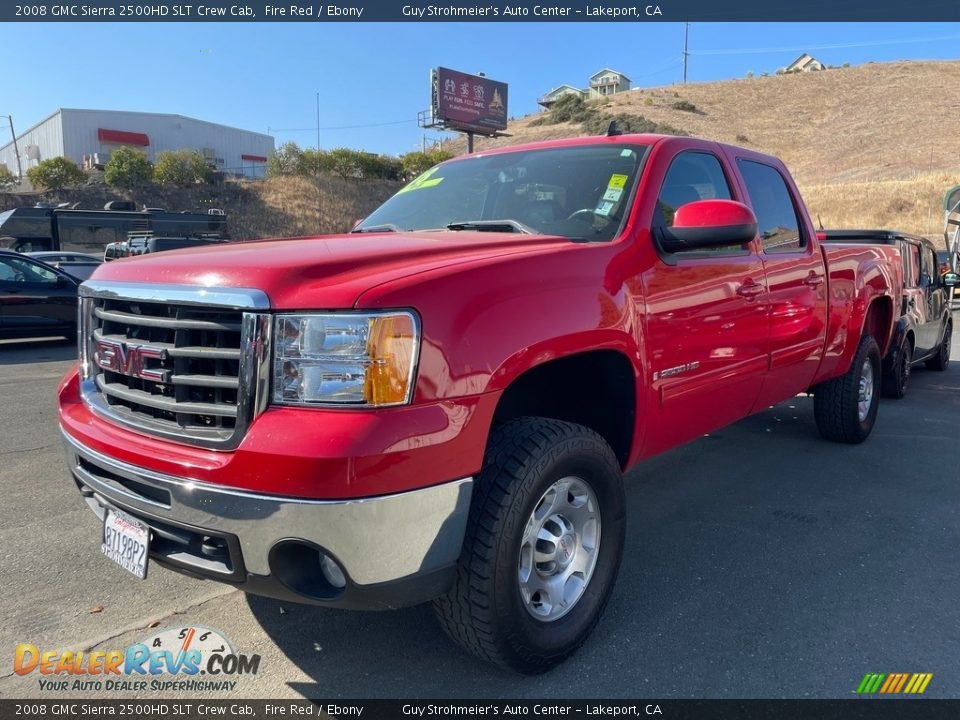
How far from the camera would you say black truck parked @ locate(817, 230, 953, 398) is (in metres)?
7.06

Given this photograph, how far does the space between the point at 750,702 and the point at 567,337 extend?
4.51 feet

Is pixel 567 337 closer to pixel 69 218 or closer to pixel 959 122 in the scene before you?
pixel 69 218

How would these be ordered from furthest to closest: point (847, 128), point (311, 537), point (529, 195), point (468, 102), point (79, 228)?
1. point (847, 128)
2. point (468, 102)
3. point (79, 228)
4. point (529, 195)
5. point (311, 537)

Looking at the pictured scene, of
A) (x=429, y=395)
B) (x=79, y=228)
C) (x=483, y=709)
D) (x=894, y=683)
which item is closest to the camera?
(x=429, y=395)

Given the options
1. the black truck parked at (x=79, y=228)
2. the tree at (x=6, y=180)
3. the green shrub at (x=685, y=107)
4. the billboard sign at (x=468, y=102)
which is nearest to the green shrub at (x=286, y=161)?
the billboard sign at (x=468, y=102)

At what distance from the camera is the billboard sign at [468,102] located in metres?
43.5

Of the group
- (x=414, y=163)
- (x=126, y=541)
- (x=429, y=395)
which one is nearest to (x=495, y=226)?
(x=429, y=395)

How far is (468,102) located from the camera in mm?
45438

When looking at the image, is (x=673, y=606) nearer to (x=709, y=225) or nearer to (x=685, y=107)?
(x=709, y=225)

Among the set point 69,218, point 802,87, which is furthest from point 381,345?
point 802,87

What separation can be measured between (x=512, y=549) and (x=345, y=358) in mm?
810

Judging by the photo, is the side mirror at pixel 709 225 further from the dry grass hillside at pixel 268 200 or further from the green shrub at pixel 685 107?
the green shrub at pixel 685 107

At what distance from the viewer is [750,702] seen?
246cm

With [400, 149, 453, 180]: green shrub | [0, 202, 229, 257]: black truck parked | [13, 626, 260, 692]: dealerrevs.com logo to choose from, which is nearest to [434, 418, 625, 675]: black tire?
[13, 626, 260, 692]: dealerrevs.com logo
